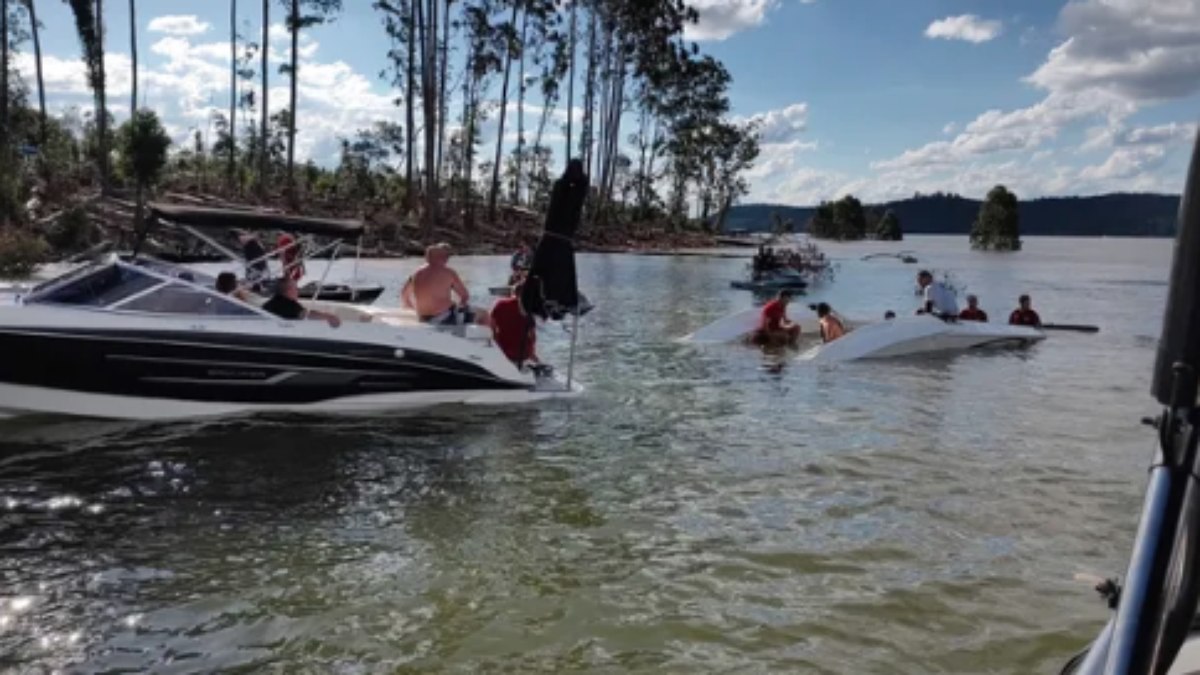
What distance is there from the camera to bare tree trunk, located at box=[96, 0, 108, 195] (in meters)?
44.8

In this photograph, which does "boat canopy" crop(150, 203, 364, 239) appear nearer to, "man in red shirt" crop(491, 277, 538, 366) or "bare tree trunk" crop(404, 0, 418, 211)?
"man in red shirt" crop(491, 277, 538, 366)

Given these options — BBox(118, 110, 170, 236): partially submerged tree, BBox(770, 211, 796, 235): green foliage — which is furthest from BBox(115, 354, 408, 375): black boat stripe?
BBox(770, 211, 796, 235): green foliage

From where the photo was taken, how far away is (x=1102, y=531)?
741 cm

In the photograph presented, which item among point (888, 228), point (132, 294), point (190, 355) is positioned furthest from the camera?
point (888, 228)

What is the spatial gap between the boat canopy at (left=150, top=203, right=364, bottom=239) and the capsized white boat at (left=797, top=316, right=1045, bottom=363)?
8.76 metres

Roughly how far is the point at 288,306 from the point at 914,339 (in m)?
11.8

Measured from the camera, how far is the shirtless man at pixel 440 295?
1147cm

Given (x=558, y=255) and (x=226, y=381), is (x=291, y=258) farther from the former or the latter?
(x=558, y=255)

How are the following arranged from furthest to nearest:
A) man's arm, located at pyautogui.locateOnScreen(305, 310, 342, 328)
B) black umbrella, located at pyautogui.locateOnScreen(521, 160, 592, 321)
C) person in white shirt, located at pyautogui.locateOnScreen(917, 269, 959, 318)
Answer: person in white shirt, located at pyautogui.locateOnScreen(917, 269, 959, 318) < black umbrella, located at pyautogui.locateOnScreen(521, 160, 592, 321) < man's arm, located at pyautogui.locateOnScreen(305, 310, 342, 328)

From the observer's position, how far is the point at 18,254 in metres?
23.0

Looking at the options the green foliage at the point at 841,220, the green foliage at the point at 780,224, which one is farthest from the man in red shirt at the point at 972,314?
the green foliage at the point at 841,220

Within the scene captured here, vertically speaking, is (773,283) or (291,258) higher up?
(291,258)

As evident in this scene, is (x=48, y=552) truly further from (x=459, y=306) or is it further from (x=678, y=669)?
(x=459, y=306)

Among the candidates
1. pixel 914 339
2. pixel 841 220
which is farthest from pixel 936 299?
pixel 841 220
